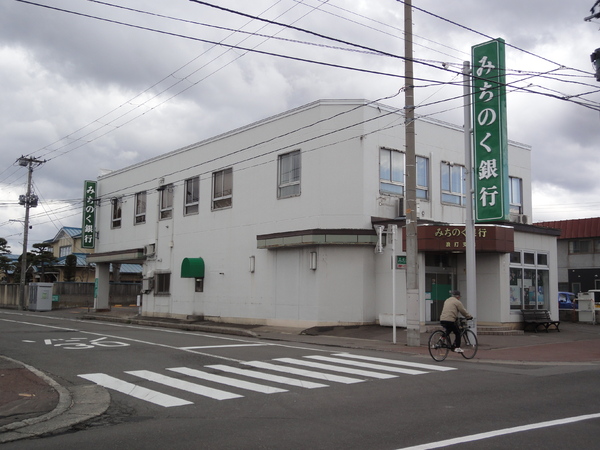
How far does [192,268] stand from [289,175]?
7.18 meters

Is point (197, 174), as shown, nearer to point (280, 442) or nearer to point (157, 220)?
point (157, 220)

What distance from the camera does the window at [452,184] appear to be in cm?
2564

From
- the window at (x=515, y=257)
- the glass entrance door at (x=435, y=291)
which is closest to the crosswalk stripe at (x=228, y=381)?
the glass entrance door at (x=435, y=291)

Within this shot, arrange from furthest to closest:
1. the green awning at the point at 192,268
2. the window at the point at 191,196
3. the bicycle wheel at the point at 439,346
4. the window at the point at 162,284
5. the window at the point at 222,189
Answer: the window at the point at 162,284
the window at the point at 191,196
the green awning at the point at 192,268
the window at the point at 222,189
the bicycle wheel at the point at 439,346

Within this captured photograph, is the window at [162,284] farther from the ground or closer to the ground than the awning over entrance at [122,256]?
closer to the ground

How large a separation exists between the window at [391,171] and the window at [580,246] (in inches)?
Answer: 1236

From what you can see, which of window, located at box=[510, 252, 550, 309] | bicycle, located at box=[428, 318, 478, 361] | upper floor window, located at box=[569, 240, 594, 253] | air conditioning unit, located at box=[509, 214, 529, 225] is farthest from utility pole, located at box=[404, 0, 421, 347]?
upper floor window, located at box=[569, 240, 594, 253]

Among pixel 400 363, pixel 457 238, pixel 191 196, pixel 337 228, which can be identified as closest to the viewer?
pixel 400 363

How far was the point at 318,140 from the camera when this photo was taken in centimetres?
2344

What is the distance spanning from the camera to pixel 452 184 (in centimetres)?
2600

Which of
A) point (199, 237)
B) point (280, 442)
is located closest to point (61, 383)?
point (280, 442)

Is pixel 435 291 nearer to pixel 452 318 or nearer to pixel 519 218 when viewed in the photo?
pixel 519 218

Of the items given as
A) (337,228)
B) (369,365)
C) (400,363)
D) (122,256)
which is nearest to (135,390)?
(369,365)

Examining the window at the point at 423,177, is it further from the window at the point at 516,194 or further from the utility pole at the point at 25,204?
the utility pole at the point at 25,204
